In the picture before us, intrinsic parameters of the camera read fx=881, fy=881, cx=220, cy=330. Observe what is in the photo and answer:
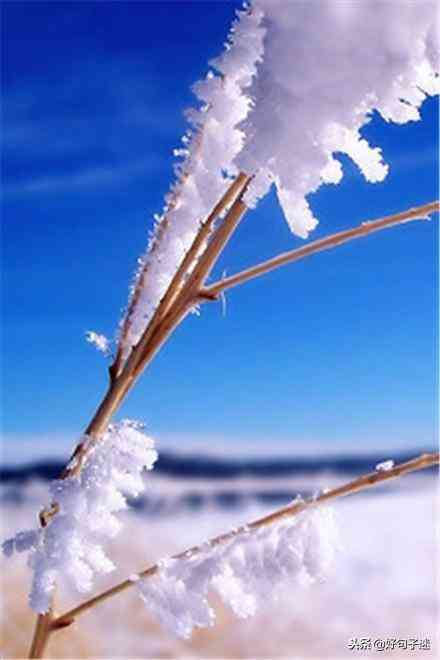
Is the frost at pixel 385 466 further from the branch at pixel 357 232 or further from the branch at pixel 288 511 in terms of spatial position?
the branch at pixel 357 232

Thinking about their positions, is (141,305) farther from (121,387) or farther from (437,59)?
(437,59)

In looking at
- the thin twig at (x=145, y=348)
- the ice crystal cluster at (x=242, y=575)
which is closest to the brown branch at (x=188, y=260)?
the thin twig at (x=145, y=348)

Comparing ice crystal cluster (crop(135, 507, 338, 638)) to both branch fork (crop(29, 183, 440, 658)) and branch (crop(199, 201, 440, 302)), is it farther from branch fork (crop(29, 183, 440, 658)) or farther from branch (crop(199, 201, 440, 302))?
branch (crop(199, 201, 440, 302))

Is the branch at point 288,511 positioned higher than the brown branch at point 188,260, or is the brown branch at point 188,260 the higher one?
the brown branch at point 188,260

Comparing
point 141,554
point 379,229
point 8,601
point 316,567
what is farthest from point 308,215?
point 141,554

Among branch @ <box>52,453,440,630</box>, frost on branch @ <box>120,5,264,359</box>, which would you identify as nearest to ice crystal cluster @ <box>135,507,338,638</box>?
branch @ <box>52,453,440,630</box>
